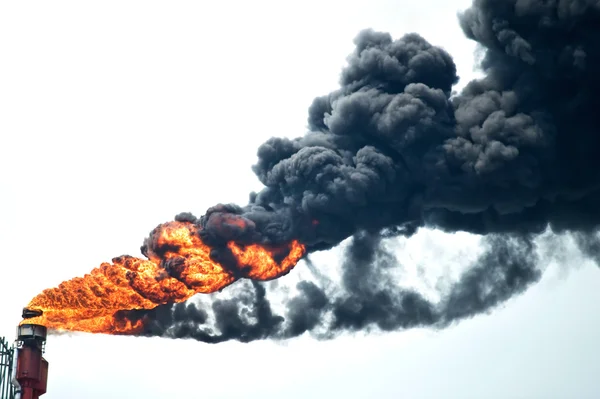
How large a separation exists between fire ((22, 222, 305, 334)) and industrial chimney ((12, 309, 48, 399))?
2.25 feet

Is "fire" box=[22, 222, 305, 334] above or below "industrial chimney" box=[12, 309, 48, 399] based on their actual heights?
above

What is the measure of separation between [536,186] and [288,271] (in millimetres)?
20870

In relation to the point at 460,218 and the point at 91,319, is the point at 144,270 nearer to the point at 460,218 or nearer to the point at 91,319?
the point at 91,319

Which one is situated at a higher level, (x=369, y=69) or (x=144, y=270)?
(x=369, y=69)

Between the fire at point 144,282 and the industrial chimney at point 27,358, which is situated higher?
the fire at point 144,282

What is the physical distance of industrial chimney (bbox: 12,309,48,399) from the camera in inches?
3590

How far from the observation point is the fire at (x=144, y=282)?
91.8 m

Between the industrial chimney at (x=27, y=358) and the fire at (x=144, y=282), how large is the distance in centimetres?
69

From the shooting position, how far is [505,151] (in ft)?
303

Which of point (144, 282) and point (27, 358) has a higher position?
point (144, 282)

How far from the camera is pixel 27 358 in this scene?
91.3m

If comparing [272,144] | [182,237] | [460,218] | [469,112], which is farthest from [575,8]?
[182,237]

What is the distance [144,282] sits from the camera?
91.8 metres

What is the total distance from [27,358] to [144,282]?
10584mm
